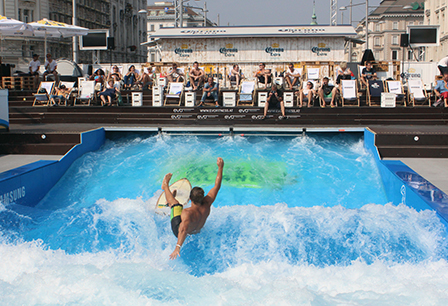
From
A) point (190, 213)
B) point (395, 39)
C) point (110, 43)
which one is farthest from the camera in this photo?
point (395, 39)

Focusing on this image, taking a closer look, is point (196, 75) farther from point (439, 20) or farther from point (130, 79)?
point (439, 20)

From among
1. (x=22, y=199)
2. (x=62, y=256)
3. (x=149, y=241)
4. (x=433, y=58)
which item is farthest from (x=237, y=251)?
(x=433, y=58)

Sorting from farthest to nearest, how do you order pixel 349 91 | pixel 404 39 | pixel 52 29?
pixel 404 39, pixel 52 29, pixel 349 91

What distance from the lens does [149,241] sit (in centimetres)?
633

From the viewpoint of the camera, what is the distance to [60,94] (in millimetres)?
15594

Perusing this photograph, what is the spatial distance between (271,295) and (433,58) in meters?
64.4

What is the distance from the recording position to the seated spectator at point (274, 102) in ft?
42.9

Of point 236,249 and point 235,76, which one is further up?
point 235,76

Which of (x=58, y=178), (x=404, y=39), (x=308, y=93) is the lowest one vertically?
(x=58, y=178)

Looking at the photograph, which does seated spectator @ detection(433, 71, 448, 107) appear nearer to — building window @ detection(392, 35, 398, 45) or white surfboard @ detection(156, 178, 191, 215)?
white surfboard @ detection(156, 178, 191, 215)

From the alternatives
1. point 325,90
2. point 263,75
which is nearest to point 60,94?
point 263,75

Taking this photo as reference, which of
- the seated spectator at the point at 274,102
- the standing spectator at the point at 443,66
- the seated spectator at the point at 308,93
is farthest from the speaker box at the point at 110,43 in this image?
the standing spectator at the point at 443,66

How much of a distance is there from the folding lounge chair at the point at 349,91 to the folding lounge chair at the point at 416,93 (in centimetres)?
189

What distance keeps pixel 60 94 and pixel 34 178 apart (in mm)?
7901
